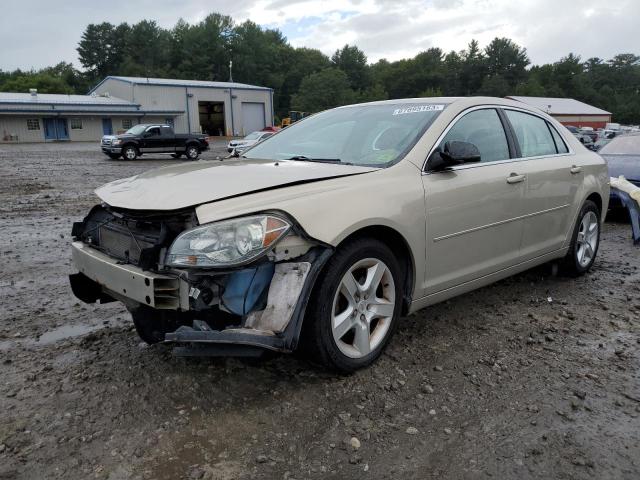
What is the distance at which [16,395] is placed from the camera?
2.97 meters

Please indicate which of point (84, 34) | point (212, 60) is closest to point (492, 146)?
point (212, 60)

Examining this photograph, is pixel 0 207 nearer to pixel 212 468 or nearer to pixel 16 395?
pixel 16 395

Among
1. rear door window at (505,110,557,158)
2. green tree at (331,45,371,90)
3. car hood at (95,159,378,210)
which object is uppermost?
green tree at (331,45,371,90)

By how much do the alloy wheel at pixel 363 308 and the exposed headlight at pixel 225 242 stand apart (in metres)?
0.54

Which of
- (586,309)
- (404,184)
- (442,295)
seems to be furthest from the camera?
(586,309)

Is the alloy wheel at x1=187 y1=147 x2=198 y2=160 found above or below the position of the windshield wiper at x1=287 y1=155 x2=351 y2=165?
below

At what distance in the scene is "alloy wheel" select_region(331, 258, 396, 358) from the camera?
119 inches

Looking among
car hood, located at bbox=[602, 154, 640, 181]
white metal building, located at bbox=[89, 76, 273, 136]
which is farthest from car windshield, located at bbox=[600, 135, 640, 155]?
white metal building, located at bbox=[89, 76, 273, 136]

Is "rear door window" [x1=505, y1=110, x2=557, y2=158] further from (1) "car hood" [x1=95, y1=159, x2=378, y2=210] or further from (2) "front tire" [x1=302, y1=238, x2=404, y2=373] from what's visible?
(2) "front tire" [x1=302, y1=238, x2=404, y2=373]

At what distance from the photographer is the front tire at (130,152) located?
955 inches

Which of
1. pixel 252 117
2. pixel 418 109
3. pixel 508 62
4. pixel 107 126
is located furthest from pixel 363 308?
pixel 508 62

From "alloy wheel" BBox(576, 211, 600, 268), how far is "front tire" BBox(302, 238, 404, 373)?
2595 millimetres

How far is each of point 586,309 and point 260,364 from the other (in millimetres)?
2694

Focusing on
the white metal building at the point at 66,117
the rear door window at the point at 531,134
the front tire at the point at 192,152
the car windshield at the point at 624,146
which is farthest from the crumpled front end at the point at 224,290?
the white metal building at the point at 66,117
